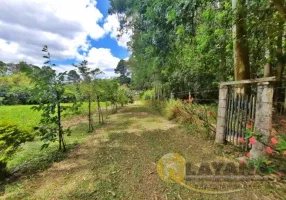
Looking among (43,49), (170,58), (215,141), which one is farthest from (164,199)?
(170,58)

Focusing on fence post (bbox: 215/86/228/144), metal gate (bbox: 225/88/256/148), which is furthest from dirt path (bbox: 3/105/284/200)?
metal gate (bbox: 225/88/256/148)

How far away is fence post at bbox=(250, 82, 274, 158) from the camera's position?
2484 millimetres

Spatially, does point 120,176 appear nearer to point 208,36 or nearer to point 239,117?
point 239,117

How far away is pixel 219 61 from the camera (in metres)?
7.28

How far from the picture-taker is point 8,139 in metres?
2.55

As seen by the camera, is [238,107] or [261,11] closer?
[238,107]

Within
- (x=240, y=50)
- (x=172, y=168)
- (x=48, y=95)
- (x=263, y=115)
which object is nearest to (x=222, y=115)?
(x=263, y=115)

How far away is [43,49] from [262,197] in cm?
402

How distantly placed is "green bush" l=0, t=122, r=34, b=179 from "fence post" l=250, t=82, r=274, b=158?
3.72 meters

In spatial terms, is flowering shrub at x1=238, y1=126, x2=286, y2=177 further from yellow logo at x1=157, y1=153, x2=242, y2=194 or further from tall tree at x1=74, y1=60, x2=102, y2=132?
tall tree at x1=74, y1=60, x2=102, y2=132

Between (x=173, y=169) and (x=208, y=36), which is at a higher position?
(x=208, y=36)

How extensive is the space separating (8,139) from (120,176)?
184 centimetres

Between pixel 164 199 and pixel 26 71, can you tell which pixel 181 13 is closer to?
pixel 26 71

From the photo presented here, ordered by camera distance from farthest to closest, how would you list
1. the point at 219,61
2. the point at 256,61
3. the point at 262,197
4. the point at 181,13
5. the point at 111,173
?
the point at 219,61 < the point at 256,61 < the point at 181,13 < the point at 111,173 < the point at 262,197
